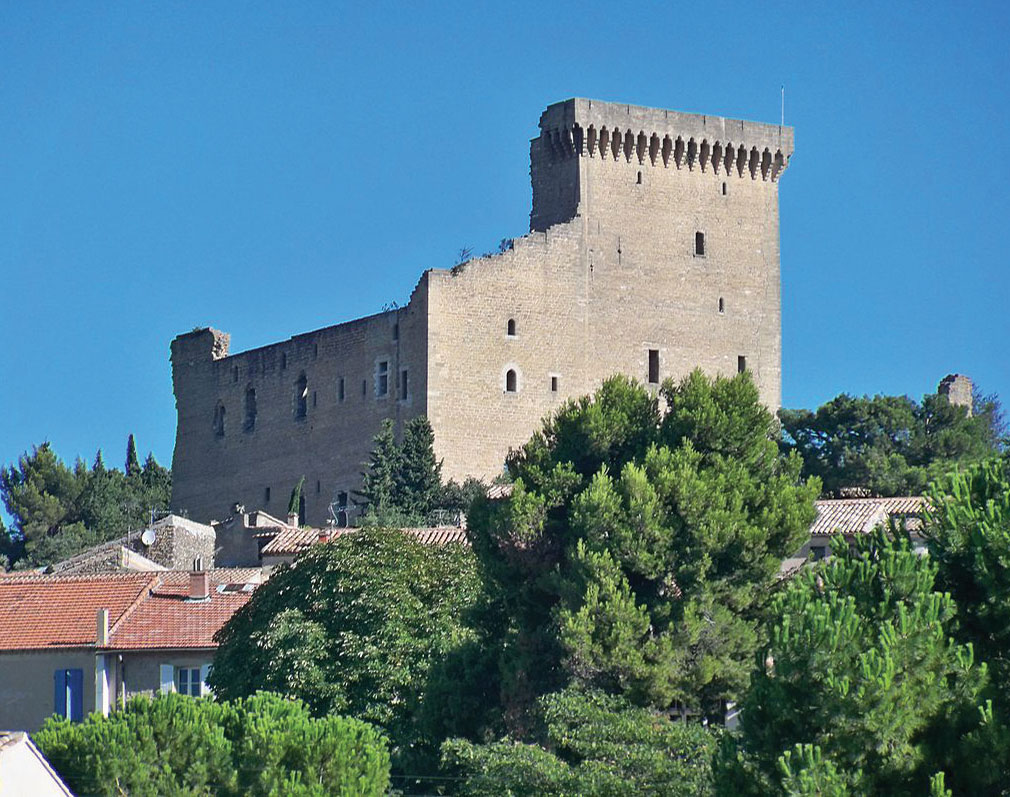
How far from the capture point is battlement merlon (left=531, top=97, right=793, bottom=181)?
66.4 m

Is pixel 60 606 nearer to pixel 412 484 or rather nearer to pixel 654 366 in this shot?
pixel 412 484

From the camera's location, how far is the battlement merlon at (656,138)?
66.4 meters

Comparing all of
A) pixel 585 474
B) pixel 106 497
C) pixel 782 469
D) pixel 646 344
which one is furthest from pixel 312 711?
pixel 106 497

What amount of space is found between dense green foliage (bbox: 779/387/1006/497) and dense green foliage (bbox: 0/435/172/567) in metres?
19.1

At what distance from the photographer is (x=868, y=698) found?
23.7 metres

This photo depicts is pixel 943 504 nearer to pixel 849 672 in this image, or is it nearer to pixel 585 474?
pixel 849 672

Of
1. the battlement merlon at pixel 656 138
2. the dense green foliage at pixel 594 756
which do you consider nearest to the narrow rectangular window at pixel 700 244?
the battlement merlon at pixel 656 138

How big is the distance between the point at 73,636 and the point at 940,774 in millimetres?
18709

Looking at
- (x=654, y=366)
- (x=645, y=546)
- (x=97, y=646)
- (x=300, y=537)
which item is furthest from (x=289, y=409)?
(x=645, y=546)

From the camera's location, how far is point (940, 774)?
23.0 m

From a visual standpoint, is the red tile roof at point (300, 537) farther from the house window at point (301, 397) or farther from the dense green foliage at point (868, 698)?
the dense green foliage at point (868, 698)

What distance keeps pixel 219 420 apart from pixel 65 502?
6101 millimetres

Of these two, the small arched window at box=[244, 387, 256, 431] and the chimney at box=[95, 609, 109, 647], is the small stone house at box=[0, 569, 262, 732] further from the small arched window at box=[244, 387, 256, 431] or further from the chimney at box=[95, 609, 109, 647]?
the small arched window at box=[244, 387, 256, 431]

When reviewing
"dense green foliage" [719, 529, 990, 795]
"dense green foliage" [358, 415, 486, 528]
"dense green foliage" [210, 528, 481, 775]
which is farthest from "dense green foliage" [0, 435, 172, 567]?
"dense green foliage" [719, 529, 990, 795]
